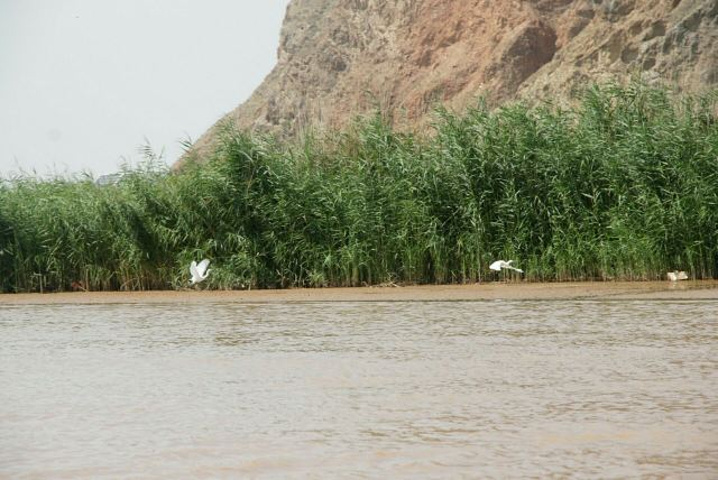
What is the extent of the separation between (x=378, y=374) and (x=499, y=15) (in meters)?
32.7

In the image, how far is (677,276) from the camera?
1328 centimetres

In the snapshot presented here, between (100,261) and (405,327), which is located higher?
(100,261)

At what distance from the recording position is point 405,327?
9430 millimetres

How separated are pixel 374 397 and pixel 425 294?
7.04m

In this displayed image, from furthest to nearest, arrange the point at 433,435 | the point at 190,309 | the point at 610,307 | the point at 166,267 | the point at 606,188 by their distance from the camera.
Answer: the point at 166,267
the point at 606,188
the point at 190,309
the point at 610,307
the point at 433,435

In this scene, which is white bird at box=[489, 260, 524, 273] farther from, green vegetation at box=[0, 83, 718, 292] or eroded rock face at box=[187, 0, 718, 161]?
eroded rock face at box=[187, 0, 718, 161]

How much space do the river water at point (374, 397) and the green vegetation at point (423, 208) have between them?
3364mm

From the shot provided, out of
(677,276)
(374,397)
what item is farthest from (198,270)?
(374,397)

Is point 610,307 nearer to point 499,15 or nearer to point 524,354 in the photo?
point 524,354

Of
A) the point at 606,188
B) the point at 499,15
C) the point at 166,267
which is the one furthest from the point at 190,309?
the point at 499,15

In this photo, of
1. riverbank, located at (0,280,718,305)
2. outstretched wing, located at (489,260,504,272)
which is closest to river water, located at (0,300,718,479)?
riverbank, located at (0,280,718,305)

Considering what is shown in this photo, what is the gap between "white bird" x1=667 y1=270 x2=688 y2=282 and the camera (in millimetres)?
13234

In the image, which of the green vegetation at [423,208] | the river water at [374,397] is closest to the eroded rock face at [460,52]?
the green vegetation at [423,208]

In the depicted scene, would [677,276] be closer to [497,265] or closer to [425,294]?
[497,265]
